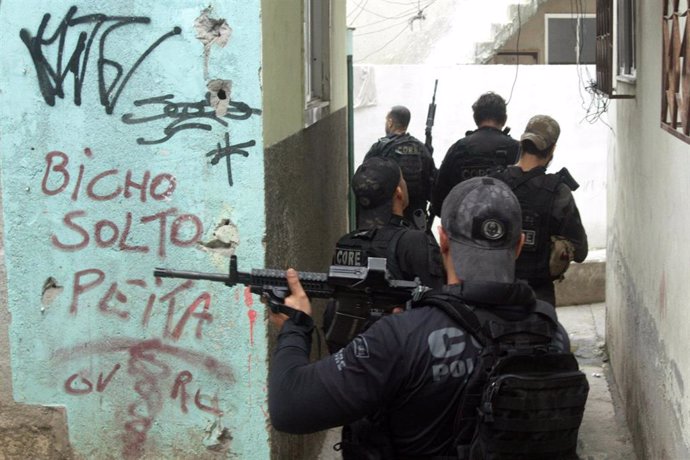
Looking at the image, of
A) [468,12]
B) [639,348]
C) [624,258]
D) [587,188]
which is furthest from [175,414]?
[468,12]

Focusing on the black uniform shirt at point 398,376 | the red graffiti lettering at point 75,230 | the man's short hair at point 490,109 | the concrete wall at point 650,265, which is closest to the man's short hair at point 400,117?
the man's short hair at point 490,109

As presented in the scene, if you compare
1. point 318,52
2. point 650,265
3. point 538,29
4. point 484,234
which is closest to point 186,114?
point 484,234

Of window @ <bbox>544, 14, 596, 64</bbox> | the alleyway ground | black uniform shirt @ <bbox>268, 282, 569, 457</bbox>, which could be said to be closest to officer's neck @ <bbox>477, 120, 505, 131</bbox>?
the alleyway ground

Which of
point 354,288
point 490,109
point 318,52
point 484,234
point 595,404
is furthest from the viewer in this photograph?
point 490,109

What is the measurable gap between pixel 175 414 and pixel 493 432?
7.39 feet

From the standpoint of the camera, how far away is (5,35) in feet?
14.9

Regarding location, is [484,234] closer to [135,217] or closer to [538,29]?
[135,217]

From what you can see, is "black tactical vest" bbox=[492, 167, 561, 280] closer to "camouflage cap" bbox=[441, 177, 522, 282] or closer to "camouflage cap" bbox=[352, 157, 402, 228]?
"camouflage cap" bbox=[352, 157, 402, 228]

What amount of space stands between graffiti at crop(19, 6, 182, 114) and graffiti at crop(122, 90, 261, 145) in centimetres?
12

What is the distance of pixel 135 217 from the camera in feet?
14.9

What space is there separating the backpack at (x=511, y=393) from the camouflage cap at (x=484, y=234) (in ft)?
0.32

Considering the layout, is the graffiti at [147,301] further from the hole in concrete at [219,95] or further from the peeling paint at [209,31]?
the peeling paint at [209,31]

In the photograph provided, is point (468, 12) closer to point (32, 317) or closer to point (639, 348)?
point (639, 348)

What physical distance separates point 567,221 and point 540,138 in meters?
0.46
